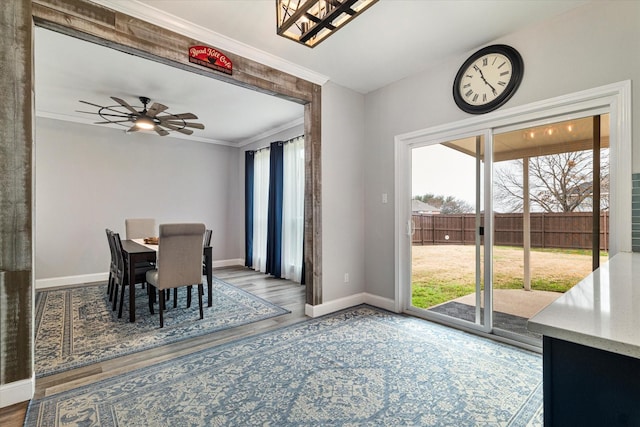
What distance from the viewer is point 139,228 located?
471 cm

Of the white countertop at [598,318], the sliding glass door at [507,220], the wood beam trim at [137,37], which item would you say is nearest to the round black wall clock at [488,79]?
the sliding glass door at [507,220]

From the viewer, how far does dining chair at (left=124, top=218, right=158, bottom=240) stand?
4.62 metres

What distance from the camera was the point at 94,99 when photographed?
406cm

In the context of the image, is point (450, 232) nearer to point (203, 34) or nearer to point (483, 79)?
point (483, 79)

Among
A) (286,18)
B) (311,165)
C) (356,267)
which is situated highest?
(286,18)

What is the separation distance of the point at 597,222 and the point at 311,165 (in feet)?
8.36

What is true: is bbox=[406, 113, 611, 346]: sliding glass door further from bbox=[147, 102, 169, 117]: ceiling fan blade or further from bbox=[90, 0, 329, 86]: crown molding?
bbox=[147, 102, 169, 117]: ceiling fan blade

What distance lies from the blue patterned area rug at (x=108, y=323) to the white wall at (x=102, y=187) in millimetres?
816

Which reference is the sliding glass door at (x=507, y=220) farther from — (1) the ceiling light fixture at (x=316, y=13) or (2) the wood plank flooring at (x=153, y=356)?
(1) the ceiling light fixture at (x=316, y=13)

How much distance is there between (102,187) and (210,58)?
12.4 ft

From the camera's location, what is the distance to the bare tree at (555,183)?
7.52 ft

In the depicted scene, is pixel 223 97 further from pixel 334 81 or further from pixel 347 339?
pixel 347 339

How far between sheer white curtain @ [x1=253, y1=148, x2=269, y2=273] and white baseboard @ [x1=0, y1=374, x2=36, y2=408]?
13.3 feet

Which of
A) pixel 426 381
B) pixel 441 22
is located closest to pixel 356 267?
pixel 426 381
